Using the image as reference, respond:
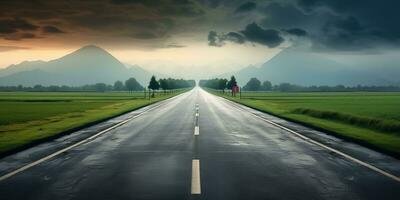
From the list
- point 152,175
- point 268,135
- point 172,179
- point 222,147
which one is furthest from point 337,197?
point 268,135

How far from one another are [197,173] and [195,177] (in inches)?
18.8

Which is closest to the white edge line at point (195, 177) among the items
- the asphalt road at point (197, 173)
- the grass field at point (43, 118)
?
the asphalt road at point (197, 173)

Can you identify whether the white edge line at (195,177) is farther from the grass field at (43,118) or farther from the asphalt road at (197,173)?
the grass field at (43,118)

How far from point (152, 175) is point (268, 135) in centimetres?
970

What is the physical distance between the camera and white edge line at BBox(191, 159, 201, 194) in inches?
321

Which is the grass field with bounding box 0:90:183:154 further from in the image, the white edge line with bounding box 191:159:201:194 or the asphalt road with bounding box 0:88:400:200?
the white edge line with bounding box 191:159:201:194

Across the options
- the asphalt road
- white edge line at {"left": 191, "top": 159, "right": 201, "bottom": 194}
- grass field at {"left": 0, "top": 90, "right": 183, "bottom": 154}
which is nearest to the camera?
the asphalt road

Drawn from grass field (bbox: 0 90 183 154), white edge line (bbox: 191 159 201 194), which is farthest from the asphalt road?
grass field (bbox: 0 90 183 154)

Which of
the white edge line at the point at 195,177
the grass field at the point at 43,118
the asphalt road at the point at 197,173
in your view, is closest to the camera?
the asphalt road at the point at 197,173

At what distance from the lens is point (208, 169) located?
34.2 feet

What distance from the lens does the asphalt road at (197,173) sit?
7.96 m

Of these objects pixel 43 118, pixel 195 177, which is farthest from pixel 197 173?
pixel 43 118

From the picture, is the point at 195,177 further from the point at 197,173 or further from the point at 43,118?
the point at 43,118

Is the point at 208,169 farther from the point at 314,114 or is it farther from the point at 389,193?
the point at 314,114
